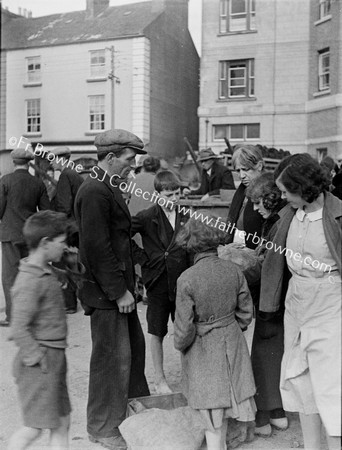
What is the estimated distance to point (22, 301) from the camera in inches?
118

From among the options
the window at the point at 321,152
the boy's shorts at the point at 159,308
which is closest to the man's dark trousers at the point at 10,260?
the boy's shorts at the point at 159,308

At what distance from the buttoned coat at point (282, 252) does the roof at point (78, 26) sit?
2738 mm

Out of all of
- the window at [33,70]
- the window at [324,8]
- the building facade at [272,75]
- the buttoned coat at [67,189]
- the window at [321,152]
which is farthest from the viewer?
the window at [321,152]

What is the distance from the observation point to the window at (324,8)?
22594 mm

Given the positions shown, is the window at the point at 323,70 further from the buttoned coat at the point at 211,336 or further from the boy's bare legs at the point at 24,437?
the boy's bare legs at the point at 24,437

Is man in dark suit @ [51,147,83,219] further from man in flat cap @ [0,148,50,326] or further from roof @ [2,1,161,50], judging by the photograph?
roof @ [2,1,161,50]

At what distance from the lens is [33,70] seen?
21.2ft

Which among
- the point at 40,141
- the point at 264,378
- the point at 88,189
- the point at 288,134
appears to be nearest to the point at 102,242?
the point at 88,189

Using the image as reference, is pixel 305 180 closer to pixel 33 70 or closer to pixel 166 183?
pixel 166 183

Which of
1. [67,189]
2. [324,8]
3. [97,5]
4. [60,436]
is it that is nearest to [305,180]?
[60,436]

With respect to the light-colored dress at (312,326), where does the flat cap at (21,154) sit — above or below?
above

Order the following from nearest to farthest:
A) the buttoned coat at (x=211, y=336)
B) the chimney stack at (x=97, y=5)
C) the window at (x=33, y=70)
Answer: the buttoned coat at (x=211, y=336)
the chimney stack at (x=97, y=5)
the window at (x=33, y=70)

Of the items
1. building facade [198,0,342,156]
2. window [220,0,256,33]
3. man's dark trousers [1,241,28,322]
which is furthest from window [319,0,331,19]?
man's dark trousers [1,241,28,322]

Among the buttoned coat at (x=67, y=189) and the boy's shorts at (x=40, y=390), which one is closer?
the boy's shorts at (x=40, y=390)
